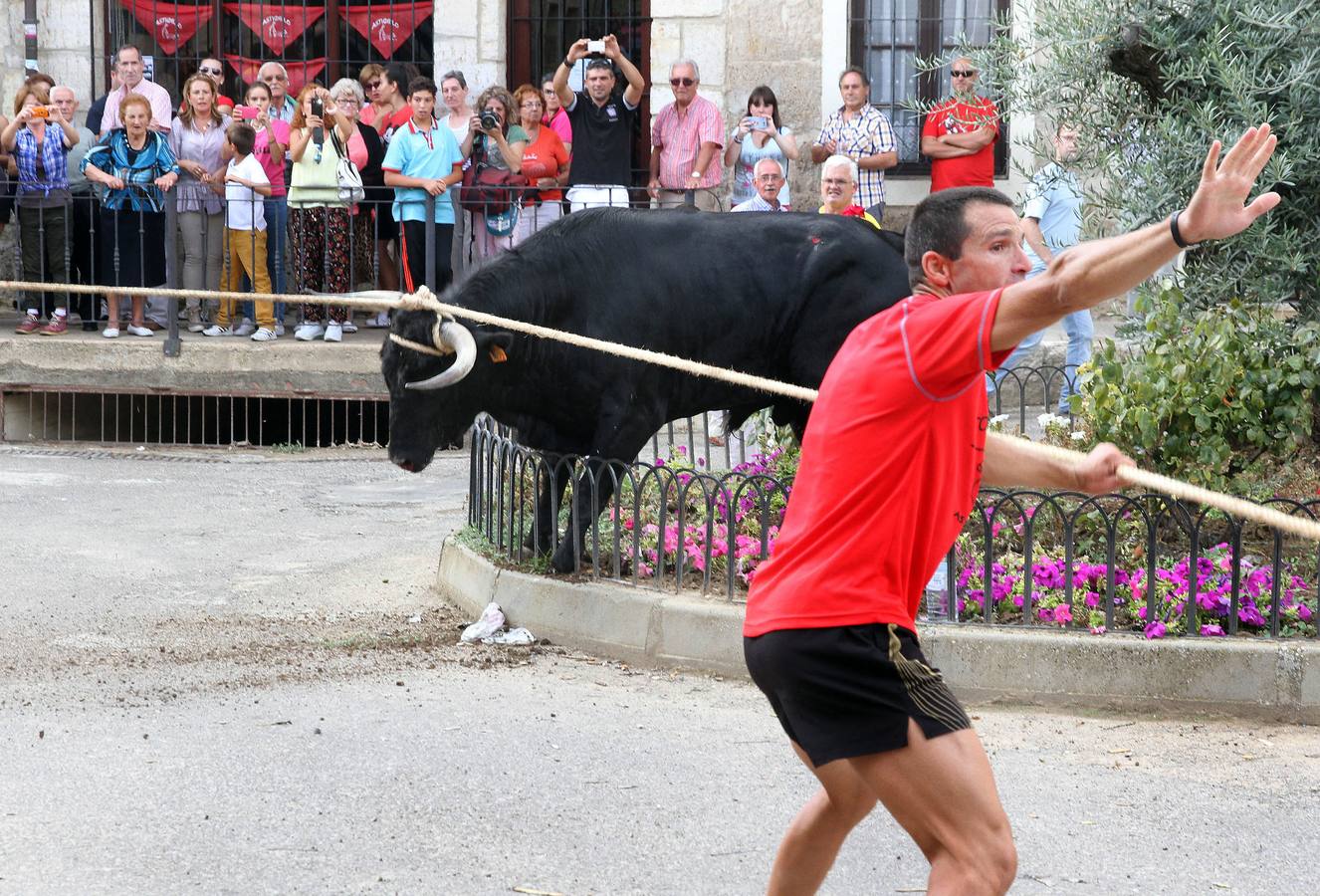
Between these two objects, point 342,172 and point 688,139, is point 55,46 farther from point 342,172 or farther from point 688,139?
point 688,139

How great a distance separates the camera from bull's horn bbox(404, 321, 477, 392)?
6629 millimetres

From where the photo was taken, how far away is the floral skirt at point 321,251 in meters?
12.5

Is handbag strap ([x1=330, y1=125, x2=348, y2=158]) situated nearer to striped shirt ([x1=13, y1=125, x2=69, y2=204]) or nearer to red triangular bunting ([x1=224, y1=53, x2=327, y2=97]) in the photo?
striped shirt ([x1=13, y1=125, x2=69, y2=204])

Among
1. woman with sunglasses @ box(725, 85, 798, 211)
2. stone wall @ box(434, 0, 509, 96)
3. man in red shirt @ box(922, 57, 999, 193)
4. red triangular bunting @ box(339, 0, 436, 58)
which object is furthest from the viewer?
red triangular bunting @ box(339, 0, 436, 58)

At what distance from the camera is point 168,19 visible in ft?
50.3

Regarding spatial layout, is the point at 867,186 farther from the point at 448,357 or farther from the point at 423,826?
the point at 423,826

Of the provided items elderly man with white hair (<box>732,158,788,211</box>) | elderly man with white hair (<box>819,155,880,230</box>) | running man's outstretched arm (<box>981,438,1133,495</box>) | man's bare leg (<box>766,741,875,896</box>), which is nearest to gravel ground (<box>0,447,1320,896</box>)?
man's bare leg (<box>766,741,875,896</box>)

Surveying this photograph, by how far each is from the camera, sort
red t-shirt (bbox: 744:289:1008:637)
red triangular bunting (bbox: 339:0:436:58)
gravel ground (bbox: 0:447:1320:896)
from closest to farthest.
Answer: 1. red t-shirt (bbox: 744:289:1008:637)
2. gravel ground (bbox: 0:447:1320:896)
3. red triangular bunting (bbox: 339:0:436:58)

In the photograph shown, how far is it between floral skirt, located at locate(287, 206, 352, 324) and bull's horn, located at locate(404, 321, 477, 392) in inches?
231

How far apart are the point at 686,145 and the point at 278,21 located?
4.97m

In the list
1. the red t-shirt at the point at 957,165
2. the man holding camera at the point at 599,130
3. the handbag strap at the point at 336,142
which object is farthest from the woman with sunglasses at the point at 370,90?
the red t-shirt at the point at 957,165

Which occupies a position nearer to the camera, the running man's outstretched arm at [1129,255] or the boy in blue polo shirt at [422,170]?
the running man's outstretched arm at [1129,255]

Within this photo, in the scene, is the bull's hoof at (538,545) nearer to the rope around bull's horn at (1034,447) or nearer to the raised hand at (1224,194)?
the rope around bull's horn at (1034,447)

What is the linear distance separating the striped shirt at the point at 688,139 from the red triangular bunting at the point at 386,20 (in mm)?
3590
